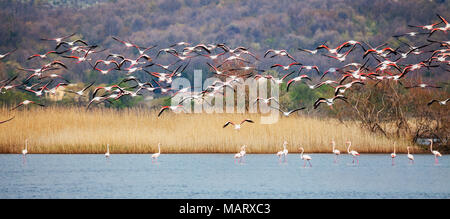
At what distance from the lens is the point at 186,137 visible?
2566 centimetres

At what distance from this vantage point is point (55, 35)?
259ft

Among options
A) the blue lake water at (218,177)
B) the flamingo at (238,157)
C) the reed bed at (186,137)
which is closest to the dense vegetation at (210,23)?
the reed bed at (186,137)

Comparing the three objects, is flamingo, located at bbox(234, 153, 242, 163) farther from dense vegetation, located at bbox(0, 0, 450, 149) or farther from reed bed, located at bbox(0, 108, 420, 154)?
dense vegetation, located at bbox(0, 0, 450, 149)

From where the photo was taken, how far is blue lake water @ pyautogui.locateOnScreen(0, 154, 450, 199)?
1848 centimetres

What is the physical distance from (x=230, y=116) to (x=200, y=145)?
2768 millimetres

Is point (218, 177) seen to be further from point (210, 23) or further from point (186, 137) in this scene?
point (210, 23)

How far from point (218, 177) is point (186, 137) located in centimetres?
483

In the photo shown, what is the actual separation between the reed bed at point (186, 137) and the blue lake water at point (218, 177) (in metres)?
0.38

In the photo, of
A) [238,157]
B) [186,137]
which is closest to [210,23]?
[186,137]

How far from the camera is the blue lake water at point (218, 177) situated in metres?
18.5

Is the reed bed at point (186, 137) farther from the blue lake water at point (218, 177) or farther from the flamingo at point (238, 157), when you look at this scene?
the flamingo at point (238, 157)

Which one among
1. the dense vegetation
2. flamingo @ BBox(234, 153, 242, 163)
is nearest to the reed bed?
flamingo @ BBox(234, 153, 242, 163)
